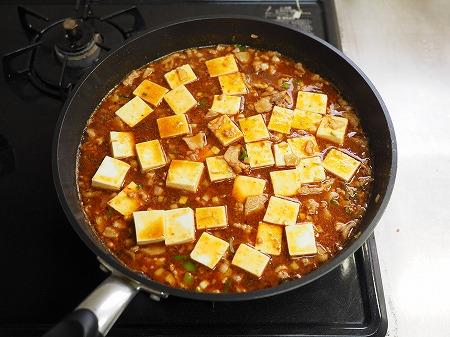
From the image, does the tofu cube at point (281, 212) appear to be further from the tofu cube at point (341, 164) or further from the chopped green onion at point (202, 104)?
the chopped green onion at point (202, 104)

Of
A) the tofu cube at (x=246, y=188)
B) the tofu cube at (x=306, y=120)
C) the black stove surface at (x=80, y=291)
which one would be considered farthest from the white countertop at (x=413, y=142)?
the tofu cube at (x=246, y=188)

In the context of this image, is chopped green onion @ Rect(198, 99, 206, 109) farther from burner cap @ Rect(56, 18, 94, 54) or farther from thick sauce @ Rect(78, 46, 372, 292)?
burner cap @ Rect(56, 18, 94, 54)

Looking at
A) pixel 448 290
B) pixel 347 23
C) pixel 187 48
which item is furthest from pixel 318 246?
pixel 347 23

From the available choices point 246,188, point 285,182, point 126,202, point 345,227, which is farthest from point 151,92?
point 345,227

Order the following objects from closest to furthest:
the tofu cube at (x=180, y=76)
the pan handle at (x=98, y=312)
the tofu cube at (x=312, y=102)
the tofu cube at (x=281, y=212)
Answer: the pan handle at (x=98, y=312)
the tofu cube at (x=281, y=212)
the tofu cube at (x=312, y=102)
the tofu cube at (x=180, y=76)

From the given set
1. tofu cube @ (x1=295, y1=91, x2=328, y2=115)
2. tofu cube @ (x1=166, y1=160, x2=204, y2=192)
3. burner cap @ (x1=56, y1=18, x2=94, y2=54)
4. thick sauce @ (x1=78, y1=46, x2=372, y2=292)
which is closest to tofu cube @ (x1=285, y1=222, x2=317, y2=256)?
thick sauce @ (x1=78, y1=46, x2=372, y2=292)

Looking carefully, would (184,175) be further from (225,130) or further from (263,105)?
(263,105)

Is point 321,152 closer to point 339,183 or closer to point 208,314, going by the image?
point 339,183

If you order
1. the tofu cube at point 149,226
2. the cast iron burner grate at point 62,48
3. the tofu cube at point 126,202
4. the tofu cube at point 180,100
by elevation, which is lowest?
the tofu cube at point 149,226
